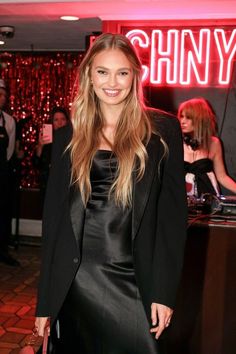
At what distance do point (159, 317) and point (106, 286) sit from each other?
0.21m

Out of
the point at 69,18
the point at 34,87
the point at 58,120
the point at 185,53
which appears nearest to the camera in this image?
the point at 185,53

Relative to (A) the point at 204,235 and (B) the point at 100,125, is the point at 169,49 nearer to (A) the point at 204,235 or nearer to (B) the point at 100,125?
(A) the point at 204,235

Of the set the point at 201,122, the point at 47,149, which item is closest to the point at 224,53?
the point at 201,122

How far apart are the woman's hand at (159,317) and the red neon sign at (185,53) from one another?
111 inches

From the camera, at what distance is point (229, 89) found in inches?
177

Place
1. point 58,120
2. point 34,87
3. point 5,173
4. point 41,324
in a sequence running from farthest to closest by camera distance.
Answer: point 34,87 → point 58,120 → point 5,173 → point 41,324

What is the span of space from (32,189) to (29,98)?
1214mm

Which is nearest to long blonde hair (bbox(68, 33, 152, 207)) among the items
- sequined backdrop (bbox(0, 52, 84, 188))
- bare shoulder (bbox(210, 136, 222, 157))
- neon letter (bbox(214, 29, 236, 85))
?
bare shoulder (bbox(210, 136, 222, 157))

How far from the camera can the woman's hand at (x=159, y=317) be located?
1617 millimetres

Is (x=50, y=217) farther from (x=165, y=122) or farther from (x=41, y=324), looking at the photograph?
(x=165, y=122)

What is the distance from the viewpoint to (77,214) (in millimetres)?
1647

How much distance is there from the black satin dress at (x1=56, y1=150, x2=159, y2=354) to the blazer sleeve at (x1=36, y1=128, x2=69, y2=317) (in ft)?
0.29

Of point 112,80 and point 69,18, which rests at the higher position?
point 69,18

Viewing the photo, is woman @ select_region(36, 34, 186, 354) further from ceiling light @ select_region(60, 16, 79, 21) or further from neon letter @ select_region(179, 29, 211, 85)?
ceiling light @ select_region(60, 16, 79, 21)
